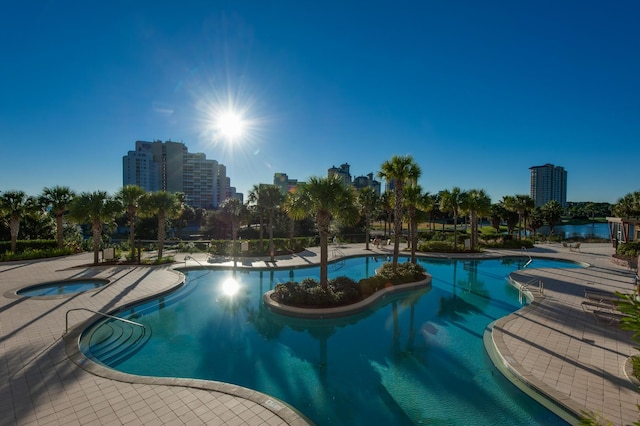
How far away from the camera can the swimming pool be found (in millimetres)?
6547

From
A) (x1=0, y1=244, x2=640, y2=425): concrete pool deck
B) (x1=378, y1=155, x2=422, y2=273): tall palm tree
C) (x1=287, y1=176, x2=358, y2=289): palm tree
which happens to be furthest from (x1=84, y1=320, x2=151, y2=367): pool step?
(x1=378, y1=155, x2=422, y2=273): tall palm tree

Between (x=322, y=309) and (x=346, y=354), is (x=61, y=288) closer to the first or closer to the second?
(x=322, y=309)

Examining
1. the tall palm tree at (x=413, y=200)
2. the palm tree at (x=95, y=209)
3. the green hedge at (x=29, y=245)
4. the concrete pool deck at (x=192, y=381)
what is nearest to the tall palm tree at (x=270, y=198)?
the palm tree at (x=95, y=209)

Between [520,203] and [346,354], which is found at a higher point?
[520,203]

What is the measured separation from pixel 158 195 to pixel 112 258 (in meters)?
5.03

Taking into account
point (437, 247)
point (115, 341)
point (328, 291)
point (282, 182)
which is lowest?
point (115, 341)

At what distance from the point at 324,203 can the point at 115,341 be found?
27.7 ft

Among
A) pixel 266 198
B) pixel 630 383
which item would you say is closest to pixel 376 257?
pixel 266 198

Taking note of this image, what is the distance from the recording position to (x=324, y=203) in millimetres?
12586

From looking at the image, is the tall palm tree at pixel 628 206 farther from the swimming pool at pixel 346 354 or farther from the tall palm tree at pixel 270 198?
the tall palm tree at pixel 270 198

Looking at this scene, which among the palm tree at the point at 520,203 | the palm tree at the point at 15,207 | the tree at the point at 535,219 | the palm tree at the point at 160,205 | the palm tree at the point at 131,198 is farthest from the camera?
the tree at the point at 535,219

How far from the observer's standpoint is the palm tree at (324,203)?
41.2ft

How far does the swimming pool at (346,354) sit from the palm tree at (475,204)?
38.8 feet

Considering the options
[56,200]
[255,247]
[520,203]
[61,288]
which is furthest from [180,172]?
[520,203]
